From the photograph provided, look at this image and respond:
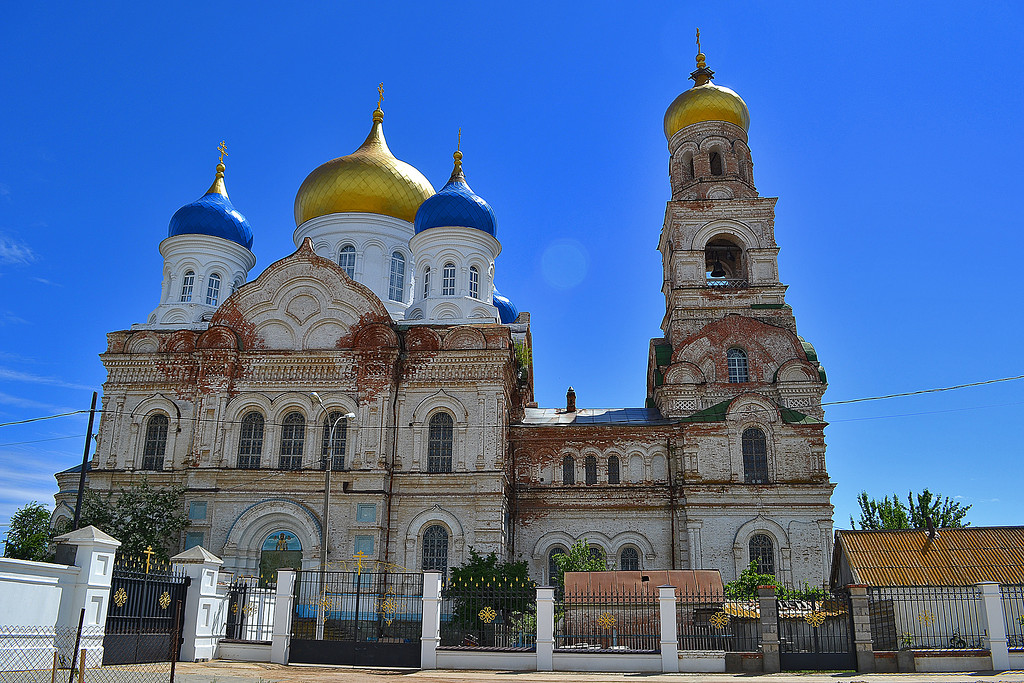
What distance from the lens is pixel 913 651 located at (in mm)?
14289

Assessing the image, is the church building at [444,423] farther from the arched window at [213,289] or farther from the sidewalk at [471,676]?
the sidewalk at [471,676]

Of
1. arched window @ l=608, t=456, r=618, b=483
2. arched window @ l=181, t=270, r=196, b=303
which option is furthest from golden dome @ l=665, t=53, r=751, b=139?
arched window @ l=181, t=270, r=196, b=303

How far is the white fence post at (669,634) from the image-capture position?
14.6 meters

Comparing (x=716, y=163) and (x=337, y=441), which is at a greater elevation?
(x=716, y=163)

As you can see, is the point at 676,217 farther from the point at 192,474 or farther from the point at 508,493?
the point at 192,474

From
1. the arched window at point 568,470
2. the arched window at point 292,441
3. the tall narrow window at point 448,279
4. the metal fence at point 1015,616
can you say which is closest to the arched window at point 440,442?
the arched window at point 292,441

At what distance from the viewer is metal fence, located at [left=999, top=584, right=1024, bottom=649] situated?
14.9 metres

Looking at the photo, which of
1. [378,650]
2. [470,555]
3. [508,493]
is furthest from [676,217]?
[378,650]

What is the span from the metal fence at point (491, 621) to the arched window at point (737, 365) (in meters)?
11.9

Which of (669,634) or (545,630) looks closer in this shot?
(669,634)

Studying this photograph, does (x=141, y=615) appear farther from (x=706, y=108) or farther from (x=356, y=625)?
(x=706, y=108)

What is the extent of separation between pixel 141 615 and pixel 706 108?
2502 cm

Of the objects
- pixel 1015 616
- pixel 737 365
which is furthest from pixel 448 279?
pixel 1015 616

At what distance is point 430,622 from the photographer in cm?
1529
